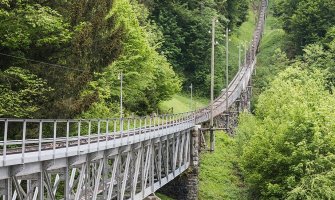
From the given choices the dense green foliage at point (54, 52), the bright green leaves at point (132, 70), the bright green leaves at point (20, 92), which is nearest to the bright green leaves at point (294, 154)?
the dense green foliage at point (54, 52)

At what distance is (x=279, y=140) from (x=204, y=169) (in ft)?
40.9

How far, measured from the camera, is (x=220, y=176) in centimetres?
4953

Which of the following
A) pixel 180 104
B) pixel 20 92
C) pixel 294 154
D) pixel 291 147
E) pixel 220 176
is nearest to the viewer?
pixel 20 92

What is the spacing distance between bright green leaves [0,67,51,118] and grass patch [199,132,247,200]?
18.6 metres

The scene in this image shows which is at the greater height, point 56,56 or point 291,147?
point 56,56

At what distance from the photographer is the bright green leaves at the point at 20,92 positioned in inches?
1162

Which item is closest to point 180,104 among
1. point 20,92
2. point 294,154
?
point 294,154

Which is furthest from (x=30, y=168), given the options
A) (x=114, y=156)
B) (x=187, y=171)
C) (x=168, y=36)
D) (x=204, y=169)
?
(x=168, y=36)

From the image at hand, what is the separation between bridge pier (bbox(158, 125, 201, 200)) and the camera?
4469 centimetres

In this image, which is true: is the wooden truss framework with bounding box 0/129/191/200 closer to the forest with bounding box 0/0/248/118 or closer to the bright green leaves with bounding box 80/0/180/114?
the forest with bounding box 0/0/248/118

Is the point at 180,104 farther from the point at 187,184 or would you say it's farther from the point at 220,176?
the point at 187,184

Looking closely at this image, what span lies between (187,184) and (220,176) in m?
5.49

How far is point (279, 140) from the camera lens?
39.4 metres

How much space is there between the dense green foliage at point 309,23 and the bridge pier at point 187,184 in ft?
161
